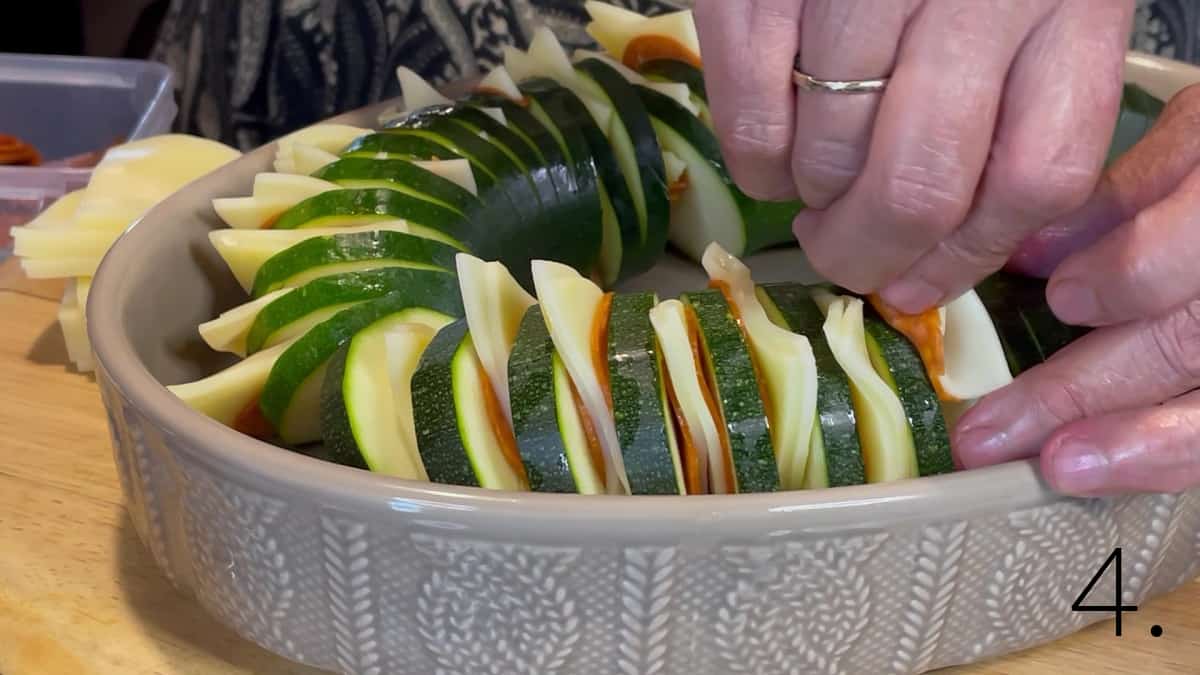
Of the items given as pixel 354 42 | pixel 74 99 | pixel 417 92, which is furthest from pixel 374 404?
pixel 74 99

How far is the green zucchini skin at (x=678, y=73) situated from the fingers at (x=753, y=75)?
658mm

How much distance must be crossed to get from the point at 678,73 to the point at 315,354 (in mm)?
697

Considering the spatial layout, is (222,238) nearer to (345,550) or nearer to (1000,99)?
(345,550)

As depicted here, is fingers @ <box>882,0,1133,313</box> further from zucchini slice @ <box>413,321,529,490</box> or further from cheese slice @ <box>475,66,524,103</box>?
cheese slice @ <box>475,66,524,103</box>

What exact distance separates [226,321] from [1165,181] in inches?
34.1

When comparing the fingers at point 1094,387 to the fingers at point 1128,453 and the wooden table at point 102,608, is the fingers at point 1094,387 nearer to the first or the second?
the fingers at point 1128,453

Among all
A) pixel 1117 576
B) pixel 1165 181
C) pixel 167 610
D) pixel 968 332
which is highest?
pixel 1165 181

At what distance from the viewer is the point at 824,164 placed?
0.88m

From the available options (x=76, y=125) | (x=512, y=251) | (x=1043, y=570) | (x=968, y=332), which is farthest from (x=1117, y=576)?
(x=76, y=125)

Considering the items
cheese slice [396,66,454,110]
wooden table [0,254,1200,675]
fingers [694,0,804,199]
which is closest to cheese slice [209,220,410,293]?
wooden table [0,254,1200,675]

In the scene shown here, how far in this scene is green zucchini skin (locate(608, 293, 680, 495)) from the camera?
3.07ft

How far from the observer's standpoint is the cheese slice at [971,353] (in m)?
1.03

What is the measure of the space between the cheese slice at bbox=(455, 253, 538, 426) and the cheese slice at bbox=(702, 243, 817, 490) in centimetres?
21

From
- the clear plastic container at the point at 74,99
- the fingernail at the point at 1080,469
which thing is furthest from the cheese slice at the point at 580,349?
the clear plastic container at the point at 74,99
